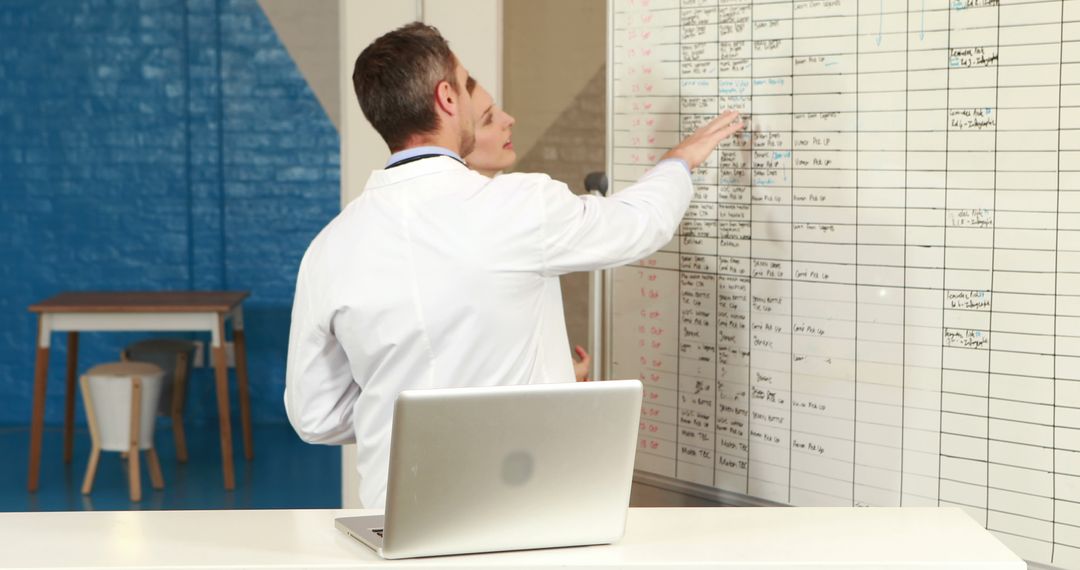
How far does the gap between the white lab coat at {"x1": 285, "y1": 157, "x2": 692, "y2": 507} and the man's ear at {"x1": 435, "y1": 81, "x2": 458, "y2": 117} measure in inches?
4.0

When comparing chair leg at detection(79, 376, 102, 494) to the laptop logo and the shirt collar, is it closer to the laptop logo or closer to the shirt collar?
the shirt collar

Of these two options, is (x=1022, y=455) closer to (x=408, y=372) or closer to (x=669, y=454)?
(x=669, y=454)

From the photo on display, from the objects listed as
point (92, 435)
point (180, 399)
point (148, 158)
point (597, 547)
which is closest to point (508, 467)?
point (597, 547)

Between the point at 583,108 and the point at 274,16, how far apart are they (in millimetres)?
3382

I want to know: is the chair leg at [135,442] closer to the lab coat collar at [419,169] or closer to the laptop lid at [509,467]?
the lab coat collar at [419,169]

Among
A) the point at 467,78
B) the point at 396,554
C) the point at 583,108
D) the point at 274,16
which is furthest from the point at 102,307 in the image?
the point at 396,554

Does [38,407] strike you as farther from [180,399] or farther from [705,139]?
[705,139]

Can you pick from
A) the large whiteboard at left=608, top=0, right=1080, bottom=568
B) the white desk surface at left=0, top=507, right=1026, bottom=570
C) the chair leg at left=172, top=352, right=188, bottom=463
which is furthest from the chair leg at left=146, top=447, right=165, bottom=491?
the white desk surface at left=0, top=507, right=1026, bottom=570

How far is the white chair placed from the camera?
4312 mm

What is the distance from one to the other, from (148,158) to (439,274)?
13.6 ft

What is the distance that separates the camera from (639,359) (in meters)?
2.32

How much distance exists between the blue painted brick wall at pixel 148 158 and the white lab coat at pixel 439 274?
3762 millimetres

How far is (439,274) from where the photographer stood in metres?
1.72

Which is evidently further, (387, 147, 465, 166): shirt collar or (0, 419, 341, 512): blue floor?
(0, 419, 341, 512): blue floor
